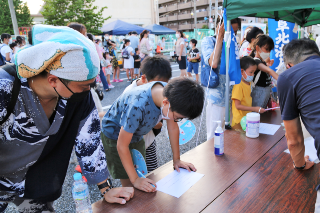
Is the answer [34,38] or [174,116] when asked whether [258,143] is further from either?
[34,38]

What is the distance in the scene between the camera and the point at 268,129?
1858mm

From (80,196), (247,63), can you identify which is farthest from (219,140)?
(247,63)

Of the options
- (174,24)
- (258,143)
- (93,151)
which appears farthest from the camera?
(174,24)

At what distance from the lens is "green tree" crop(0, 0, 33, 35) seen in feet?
71.7

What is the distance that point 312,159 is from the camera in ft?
4.29

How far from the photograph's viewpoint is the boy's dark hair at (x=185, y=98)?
1.02 meters

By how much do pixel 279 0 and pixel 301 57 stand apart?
2.97ft

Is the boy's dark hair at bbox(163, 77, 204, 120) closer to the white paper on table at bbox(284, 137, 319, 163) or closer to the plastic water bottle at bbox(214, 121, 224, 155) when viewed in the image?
the plastic water bottle at bbox(214, 121, 224, 155)

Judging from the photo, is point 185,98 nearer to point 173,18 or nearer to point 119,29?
point 119,29

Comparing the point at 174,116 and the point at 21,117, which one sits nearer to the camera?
the point at 21,117

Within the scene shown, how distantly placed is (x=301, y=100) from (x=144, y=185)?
84cm

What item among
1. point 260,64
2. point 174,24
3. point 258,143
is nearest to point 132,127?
point 258,143

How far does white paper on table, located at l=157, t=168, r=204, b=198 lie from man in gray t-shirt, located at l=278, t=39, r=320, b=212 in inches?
20.5

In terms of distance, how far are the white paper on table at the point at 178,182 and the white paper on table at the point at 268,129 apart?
2.85ft
